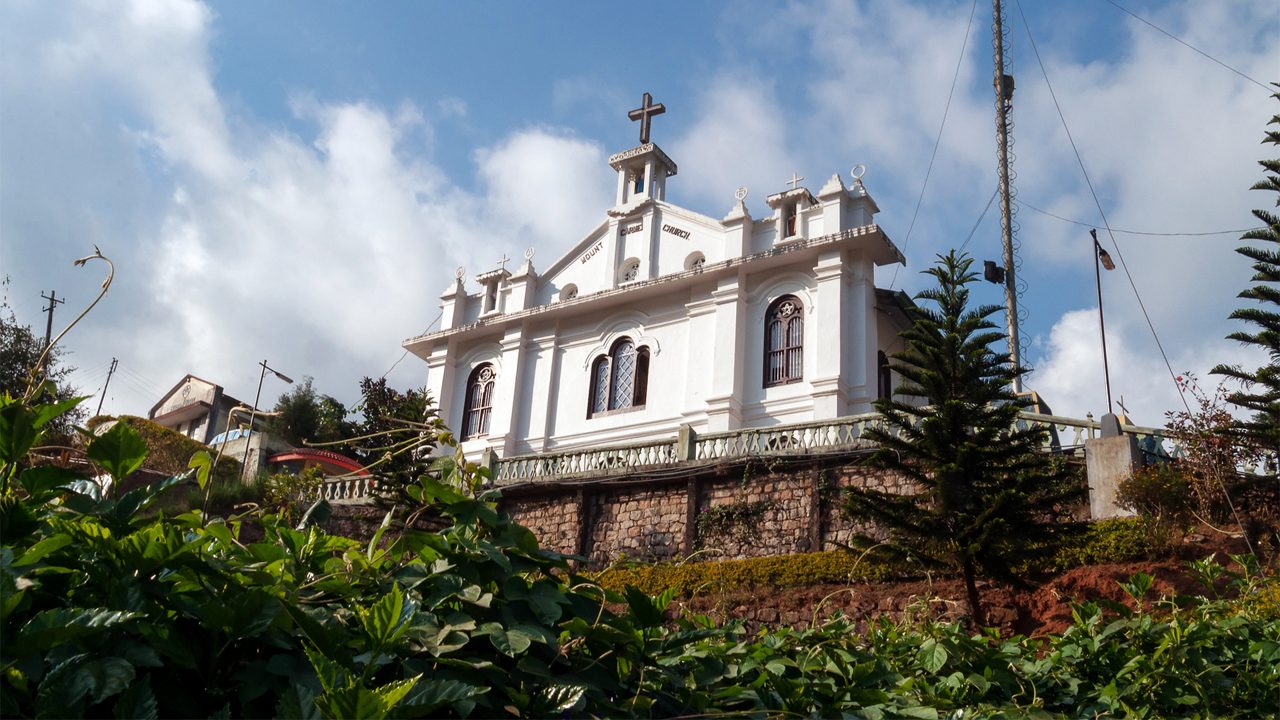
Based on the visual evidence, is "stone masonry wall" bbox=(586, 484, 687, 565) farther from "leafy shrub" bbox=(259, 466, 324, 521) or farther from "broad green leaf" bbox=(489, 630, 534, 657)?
"broad green leaf" bbox=(489, 630, 534, 657)

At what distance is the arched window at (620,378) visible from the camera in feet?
77.5

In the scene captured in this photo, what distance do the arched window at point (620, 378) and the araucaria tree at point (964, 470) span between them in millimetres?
10435

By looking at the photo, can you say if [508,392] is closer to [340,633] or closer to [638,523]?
[638,523]

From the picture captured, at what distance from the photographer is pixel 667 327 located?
23.7 meters

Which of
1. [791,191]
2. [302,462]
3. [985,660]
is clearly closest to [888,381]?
[791,191]

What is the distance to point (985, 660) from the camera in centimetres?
322

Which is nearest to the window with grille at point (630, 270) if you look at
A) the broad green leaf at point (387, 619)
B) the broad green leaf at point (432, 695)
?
the broad green leaf at point (387, 619)

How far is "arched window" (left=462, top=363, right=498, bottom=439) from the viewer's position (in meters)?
25.7

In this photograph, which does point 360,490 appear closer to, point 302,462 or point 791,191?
point 302,462

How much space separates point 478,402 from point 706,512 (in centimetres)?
1022

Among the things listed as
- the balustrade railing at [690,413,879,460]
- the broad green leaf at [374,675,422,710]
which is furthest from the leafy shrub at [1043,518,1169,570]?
the broad green leaf at [374,675,422,710]

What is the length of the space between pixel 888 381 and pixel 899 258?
2.86m

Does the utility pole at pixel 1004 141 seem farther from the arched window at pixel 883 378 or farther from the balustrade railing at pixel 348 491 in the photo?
the balustrade railing at pixel 348 491

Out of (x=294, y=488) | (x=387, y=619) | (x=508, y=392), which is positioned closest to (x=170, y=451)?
(x=294, y=488)
